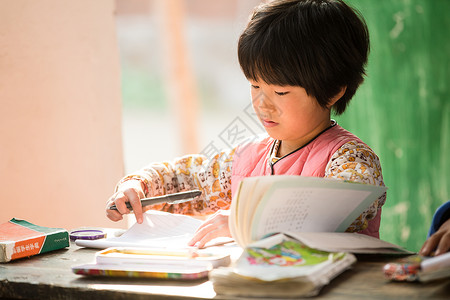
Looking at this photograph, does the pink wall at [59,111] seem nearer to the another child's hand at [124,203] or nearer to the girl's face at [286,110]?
the another child's hand at [124,203]

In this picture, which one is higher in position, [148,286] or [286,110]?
[286,110]

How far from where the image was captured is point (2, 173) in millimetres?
1692

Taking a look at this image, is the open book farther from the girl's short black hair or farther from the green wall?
the green wall

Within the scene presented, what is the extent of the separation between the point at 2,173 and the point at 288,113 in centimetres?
87

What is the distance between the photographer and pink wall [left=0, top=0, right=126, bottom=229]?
1.73m

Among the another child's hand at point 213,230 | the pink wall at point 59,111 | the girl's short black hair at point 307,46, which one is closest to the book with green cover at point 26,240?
the another child's hand at point 213,230

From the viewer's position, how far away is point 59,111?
6.26ft

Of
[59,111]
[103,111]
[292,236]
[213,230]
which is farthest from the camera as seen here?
[103,111]

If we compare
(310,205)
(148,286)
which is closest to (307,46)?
(310,205)

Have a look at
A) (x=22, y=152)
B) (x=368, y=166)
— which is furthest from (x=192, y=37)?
(x=368, y=166)

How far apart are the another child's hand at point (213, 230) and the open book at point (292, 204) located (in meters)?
0.18

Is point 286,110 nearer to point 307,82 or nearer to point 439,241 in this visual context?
point 307,82

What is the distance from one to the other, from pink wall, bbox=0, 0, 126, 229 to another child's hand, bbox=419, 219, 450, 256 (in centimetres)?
120

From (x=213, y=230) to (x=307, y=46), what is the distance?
0.46m
